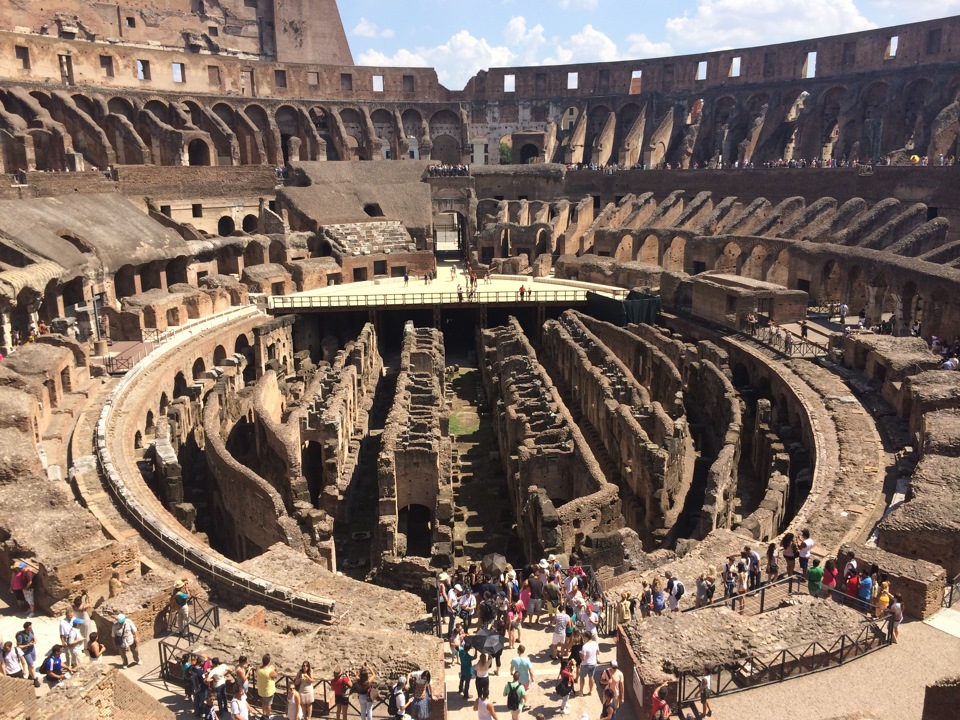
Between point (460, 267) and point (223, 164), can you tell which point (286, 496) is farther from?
point (223, 164)

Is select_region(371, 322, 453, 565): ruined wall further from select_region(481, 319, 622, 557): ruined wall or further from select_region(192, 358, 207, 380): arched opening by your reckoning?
select_region(192, 358, 207, 380): arched opening

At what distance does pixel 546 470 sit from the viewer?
19125mm

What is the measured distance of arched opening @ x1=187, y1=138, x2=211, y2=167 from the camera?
1980 inches

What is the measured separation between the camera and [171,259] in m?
36.9

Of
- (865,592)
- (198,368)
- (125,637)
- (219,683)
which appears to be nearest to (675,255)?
(198,368)

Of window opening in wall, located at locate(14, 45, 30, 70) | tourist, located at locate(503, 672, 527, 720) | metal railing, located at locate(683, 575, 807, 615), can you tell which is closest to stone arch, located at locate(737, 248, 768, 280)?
metal railing, located at locate(683, 575, 807, 615)

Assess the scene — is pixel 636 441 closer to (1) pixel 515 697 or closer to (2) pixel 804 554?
(2) pixel 804 554

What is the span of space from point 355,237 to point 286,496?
90.4 feet

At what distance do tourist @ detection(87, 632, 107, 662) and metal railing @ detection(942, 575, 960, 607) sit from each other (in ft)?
37.0

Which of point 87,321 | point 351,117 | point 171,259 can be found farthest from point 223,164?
point 87,321

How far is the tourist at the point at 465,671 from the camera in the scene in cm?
1030

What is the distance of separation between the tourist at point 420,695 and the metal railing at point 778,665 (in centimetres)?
283

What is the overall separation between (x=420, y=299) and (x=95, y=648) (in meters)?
28.7

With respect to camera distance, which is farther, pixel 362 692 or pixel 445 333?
pixel 445 333
